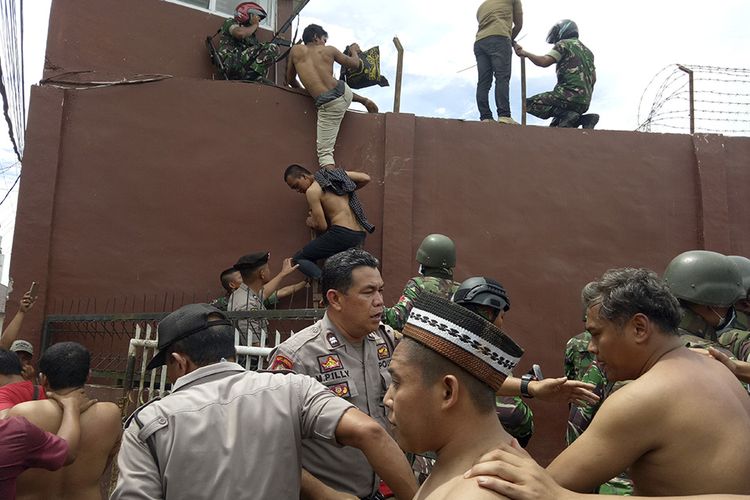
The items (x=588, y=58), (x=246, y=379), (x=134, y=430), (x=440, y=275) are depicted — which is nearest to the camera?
(x=134, y=430)

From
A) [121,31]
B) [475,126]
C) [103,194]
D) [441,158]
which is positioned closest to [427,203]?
[441,158]

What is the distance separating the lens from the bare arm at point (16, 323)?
5484 mm

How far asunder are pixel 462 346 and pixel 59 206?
5.95m

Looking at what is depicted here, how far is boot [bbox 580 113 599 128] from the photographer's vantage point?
25.4 ft

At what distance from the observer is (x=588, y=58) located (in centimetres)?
780

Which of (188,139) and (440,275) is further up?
(188,139)

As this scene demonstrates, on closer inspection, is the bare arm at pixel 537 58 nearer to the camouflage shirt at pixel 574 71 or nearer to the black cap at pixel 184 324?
the camouflage shirt at pixel 574 71

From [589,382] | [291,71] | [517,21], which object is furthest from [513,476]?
[517,21]

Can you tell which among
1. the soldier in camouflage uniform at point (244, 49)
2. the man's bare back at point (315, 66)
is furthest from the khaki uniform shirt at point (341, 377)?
the soldier in camouflage uniform at point (244, 49)

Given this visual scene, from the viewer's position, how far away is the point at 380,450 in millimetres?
2080

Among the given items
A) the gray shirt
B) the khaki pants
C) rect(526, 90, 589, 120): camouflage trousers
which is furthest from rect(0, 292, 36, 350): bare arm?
rect(526, 90, 589, 120): camouflage trousers

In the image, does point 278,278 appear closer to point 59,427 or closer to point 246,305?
point 246,305

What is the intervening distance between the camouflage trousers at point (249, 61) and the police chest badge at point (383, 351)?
204 inches

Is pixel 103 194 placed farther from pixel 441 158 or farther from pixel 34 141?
pixel 441 158
